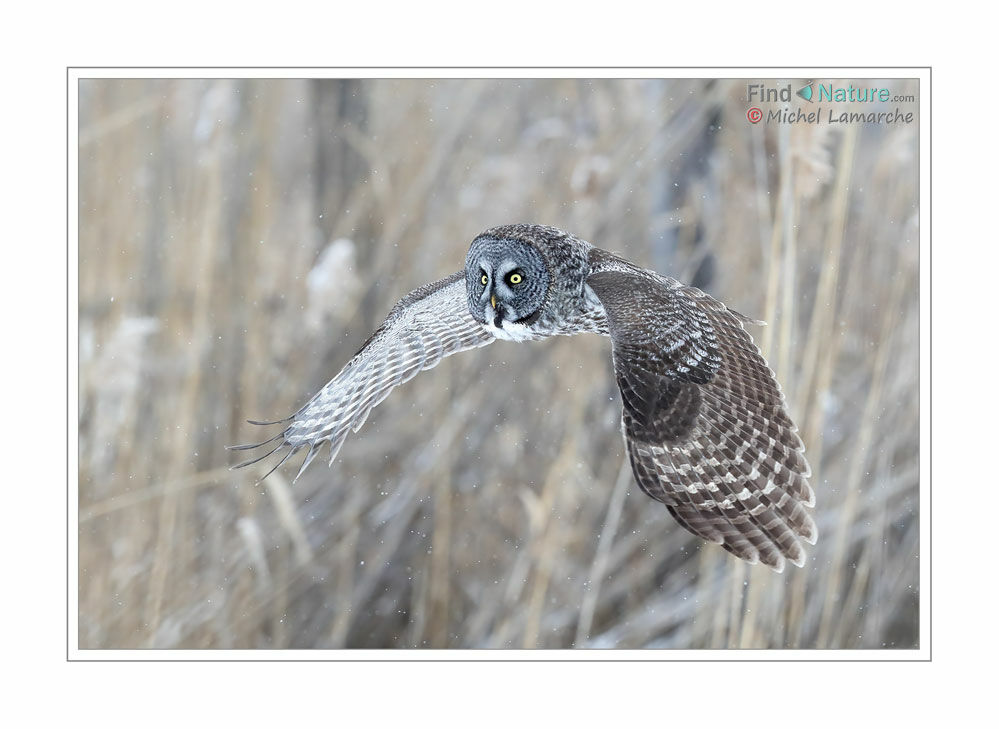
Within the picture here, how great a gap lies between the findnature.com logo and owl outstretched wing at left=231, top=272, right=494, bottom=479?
922 mm

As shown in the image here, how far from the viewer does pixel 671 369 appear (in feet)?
5.31

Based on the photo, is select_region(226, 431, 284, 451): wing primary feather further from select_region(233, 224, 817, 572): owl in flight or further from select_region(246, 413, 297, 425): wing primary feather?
select_region(233, 224, 817, 572): owl in flight

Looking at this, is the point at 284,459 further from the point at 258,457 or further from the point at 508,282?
the point at 508,282

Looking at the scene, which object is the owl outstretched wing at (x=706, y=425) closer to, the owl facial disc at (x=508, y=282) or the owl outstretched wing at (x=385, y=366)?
the owl facial disc at (x=508, y=282)

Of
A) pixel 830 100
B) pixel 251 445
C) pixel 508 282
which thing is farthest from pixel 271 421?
pixel 830 100

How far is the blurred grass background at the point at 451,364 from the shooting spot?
1971 mm

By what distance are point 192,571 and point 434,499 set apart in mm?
681

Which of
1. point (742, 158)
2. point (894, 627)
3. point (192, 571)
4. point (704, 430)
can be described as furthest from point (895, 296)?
point (192, 571)

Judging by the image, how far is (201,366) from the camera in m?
2.07

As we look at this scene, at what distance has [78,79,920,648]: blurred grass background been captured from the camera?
1.97 metres

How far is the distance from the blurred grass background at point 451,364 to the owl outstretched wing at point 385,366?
0.13m

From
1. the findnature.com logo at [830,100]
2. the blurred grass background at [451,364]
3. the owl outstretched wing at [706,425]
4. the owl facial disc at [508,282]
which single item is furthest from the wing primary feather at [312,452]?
the findnature.com logo at [830,100]

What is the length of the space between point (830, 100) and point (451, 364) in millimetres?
1223
